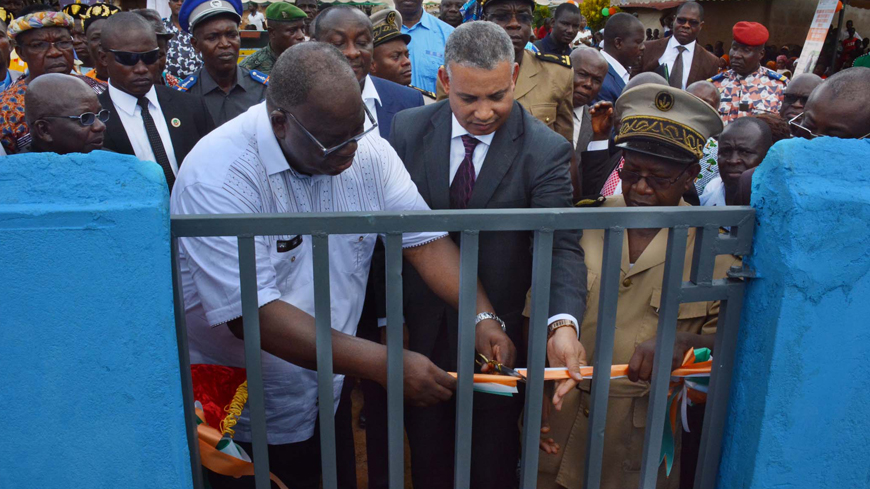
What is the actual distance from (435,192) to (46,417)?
1682 millimetres

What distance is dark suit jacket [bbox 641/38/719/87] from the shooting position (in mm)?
7305

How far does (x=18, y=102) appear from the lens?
13.7ft

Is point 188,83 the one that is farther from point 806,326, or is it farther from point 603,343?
point 806,326

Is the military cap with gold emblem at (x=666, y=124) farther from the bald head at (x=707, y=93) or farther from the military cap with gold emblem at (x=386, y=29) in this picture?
the bald head at (x=707, y=93)

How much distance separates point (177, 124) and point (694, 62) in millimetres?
5572

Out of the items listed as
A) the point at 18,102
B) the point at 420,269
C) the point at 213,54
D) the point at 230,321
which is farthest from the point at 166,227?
the point at 213,54

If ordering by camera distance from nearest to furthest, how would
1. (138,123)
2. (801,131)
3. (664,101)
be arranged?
1. (664,101)
2. (801,131)
3. (138,123)

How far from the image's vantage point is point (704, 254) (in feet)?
6.42

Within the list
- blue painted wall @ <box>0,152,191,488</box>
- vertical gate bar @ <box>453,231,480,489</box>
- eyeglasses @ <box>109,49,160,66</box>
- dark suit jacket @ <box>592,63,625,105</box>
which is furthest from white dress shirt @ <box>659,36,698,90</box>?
blue painted wall @ <box>0,152,191,488</box>

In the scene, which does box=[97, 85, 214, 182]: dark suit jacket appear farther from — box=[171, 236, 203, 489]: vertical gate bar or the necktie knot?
box=[171, 236, 203, 489]: vertical gate bar

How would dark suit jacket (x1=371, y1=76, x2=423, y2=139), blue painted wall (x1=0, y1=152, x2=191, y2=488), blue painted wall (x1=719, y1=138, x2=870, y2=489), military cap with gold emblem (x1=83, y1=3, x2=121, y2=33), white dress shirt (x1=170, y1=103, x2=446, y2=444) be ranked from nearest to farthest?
blue painted wall (x1=0, y1=152, x2=191, y2=488) < blue painted wall (x1=719, y1=138, x2=870, y2=489) < white dress shirt (x1=170, y1=103, x2=446, y2=444) < dark suit jacket (x1=371, y1=76, x2=423, y2=139) < military cap with gold emblem (x1=83, y1=3, x2=121, y2=33)

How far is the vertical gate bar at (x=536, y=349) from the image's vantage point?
1.89 meters

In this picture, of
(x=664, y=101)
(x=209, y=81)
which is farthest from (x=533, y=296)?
(x=209, y=81)

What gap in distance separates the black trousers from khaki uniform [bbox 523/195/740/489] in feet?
3.10
